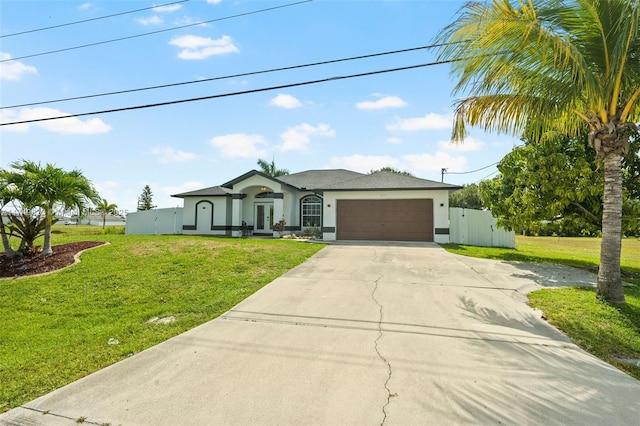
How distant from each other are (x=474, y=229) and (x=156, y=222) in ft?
71.4

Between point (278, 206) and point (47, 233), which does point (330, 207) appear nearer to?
point (278, 206)

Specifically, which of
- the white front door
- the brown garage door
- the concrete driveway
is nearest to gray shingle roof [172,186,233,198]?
the white front door

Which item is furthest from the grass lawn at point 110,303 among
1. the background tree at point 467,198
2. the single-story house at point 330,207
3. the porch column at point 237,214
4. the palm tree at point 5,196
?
the background tree at point 467,198

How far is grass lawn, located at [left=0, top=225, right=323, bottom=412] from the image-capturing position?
4379 mm

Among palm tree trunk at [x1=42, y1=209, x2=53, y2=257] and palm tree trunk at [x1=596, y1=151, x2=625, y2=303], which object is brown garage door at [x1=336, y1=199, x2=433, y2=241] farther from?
palm tree trunk at [x1=42, y1=209, x2=53, y2=257]

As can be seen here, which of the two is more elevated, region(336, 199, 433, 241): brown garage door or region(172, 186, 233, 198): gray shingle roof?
region(172, 186, 233, 198): gray shingle roof

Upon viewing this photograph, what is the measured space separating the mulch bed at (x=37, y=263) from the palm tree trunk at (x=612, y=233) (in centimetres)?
1428

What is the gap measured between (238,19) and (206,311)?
7.46 metres

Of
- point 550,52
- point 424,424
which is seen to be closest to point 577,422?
point 424,424

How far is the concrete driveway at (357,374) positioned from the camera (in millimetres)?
3164

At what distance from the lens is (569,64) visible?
627 centimetres

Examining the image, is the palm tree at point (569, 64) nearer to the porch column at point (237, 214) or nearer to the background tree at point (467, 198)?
the porch column at point (237, 214)

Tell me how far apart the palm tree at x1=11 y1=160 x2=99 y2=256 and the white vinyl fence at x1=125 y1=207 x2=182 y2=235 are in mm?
12125

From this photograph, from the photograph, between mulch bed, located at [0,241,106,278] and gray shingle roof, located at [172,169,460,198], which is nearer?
mulch bed, located at [0,241,106,278]
